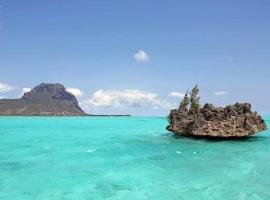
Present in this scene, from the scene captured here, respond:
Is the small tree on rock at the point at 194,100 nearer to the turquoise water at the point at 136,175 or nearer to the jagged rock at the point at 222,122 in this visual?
the jagged rock at the point at 222,122

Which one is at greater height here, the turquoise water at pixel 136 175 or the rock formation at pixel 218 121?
the rock formation at pixel 218 121

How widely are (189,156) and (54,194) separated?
26.4m

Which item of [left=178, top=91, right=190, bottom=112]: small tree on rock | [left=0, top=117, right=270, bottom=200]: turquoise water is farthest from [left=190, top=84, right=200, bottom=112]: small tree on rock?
[left=0, top=117, right=270, bottom=200]: turquoise water

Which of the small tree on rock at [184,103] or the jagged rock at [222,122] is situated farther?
the small tree on rock at [184,103]

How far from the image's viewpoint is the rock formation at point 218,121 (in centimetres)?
7681

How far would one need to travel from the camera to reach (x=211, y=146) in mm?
67000

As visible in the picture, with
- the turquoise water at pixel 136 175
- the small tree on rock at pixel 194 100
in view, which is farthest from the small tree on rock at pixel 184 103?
the turquoise water at pixel 136 175

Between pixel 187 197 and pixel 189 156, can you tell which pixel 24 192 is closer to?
pixel 187 197

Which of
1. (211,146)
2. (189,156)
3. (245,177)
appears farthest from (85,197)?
(211,146)

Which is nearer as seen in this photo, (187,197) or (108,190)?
(187,197)

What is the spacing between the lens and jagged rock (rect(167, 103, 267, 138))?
252 ft

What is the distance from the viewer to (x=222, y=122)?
3022 inches

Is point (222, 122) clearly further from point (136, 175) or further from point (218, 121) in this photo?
point (136, 175)

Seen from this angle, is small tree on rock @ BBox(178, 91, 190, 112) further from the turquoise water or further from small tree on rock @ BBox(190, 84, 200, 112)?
the turquoise water
